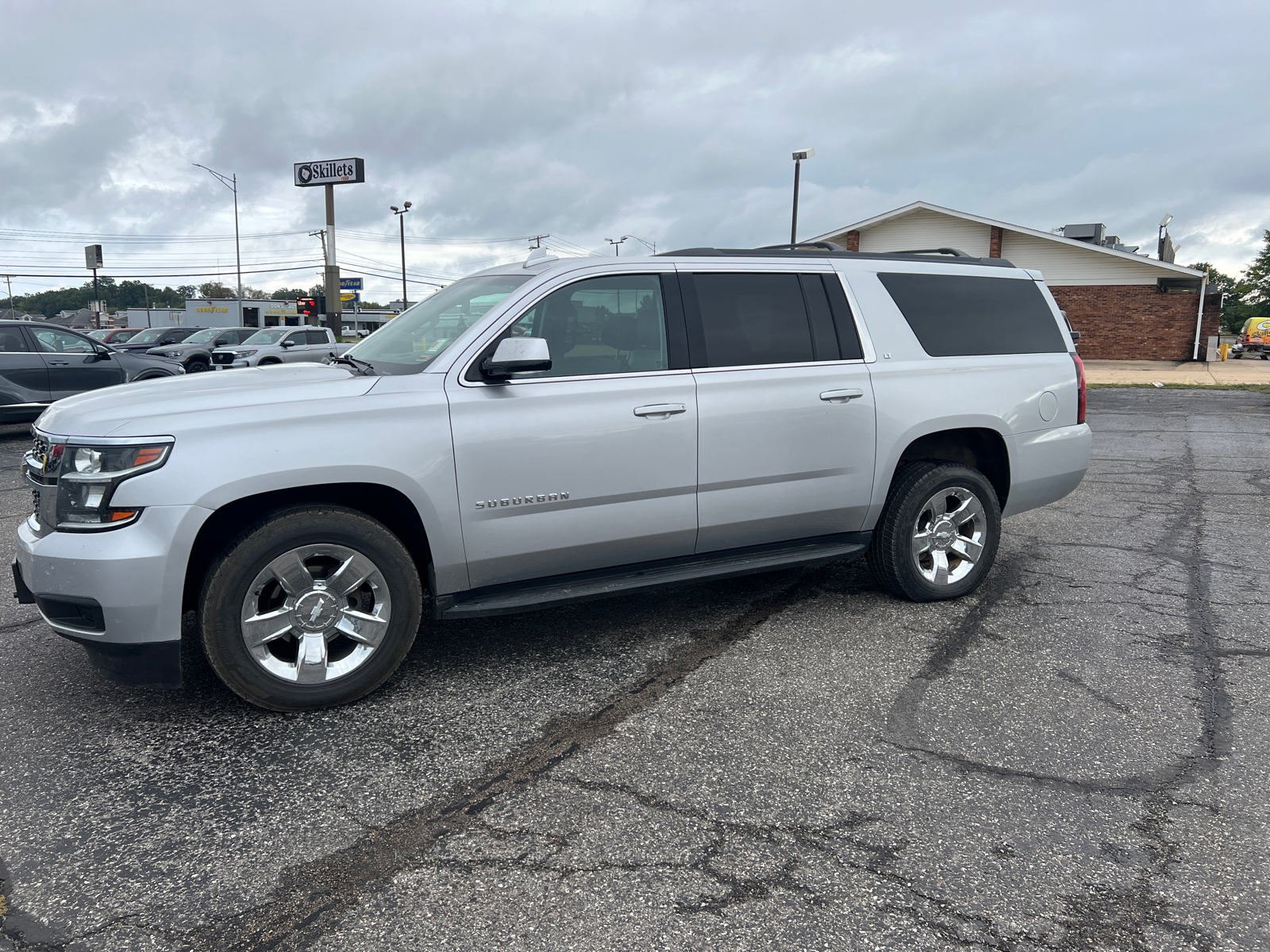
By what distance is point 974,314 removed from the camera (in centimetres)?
531

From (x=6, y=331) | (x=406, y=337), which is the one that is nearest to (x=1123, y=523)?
(x=406, y=337)

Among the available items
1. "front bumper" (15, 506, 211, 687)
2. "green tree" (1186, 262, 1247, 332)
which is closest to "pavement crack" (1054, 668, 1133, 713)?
"front bumper" (15, 506, 211, 687)

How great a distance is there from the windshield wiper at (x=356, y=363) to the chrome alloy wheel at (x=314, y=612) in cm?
90

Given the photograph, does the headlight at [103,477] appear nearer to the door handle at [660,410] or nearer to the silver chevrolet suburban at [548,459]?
the silver chevrolet suburban at [548,459]

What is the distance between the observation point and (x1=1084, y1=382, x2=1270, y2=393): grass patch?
21312 mm

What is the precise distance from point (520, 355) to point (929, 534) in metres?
2.68

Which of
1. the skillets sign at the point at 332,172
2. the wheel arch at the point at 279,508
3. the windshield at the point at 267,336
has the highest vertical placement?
the skillets sign at the point at 332,172

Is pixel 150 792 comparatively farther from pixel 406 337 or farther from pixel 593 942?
pixel 406 337

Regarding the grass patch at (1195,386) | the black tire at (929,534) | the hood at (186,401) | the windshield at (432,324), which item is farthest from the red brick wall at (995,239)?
the hood at (186,401)

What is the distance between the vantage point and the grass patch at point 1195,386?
21.3 meters

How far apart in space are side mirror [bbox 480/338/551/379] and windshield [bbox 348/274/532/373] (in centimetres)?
39

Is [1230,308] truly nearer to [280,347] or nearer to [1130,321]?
[1130,321]

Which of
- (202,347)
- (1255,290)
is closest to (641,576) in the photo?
(202,347)

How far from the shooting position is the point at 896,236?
32438mm
